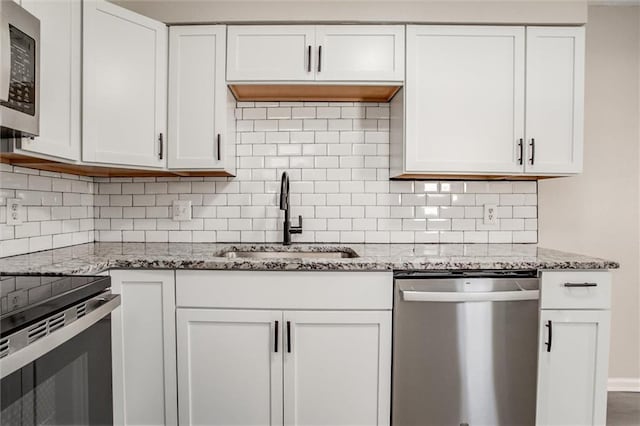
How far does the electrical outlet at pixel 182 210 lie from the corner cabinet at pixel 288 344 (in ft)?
2.23

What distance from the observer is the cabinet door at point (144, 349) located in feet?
5.44

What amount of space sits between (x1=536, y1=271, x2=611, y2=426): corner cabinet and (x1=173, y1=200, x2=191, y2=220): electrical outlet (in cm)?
189

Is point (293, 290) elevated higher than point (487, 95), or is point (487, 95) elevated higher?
point (487, 95)

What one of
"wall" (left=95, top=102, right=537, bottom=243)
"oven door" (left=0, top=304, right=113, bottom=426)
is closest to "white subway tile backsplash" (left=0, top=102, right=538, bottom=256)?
"wall" (left=95, top=102, right=537, bottom=243)

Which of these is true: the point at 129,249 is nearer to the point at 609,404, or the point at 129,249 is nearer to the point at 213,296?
the point at 213,296

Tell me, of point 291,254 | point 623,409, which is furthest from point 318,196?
point 623,409

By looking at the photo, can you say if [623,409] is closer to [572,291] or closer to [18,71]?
[572,291]

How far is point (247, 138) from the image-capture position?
2.27 m

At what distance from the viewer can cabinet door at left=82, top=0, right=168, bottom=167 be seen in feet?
5.56

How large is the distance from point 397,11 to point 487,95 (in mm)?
626

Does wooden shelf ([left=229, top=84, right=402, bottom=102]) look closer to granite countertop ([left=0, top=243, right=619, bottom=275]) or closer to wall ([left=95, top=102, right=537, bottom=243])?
wall ([left=95, top=102, right=537, bottom=243])

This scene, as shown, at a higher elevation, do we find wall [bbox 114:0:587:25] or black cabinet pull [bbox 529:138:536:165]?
wall [bbox 114:0:587:25]

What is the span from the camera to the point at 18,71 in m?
1.20

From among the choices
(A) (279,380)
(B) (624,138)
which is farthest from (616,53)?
(A) (279,380)
